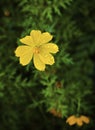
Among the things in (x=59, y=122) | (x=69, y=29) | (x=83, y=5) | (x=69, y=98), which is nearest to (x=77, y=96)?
(x=69, y=98)

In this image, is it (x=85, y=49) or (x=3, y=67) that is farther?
(x=85, y=49)

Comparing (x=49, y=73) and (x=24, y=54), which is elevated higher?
(x=49, y=73)

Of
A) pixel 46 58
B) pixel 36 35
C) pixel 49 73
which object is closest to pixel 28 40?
pixel 36 35

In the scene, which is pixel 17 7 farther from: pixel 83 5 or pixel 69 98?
pixel 69 98

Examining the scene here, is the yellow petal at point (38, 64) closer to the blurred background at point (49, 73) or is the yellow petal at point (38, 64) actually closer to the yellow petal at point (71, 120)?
the blurred background at point (49, 73)

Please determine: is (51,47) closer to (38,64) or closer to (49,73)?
(38,64)

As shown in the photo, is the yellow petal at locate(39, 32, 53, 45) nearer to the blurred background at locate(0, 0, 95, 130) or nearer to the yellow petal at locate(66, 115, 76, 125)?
the blurred background at locate(0, 0, 95, 130)

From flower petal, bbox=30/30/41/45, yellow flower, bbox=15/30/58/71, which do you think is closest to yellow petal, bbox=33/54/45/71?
yellow flower, bbox=15/30/58/71
